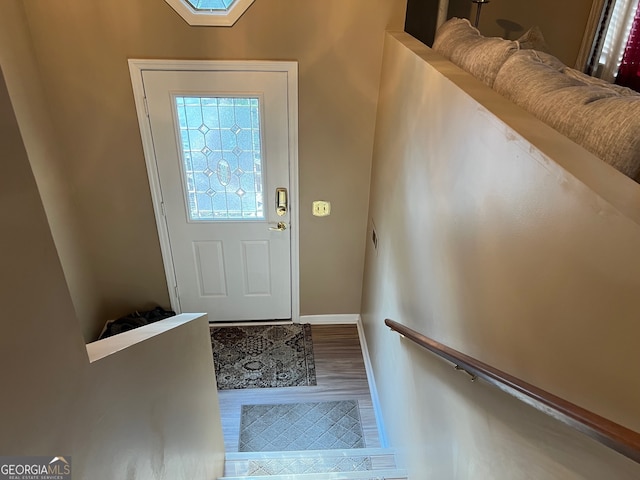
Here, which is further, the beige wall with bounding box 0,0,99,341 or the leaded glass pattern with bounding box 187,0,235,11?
the leaded glass pattern with bounding box 187,0,235,11

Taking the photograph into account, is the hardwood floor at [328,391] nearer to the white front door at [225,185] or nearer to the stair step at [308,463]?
the stair step at [308,463]

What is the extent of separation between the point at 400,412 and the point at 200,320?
122 centimetres

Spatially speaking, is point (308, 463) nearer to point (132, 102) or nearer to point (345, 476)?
point (345, 476)

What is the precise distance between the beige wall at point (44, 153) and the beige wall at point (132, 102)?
7cm

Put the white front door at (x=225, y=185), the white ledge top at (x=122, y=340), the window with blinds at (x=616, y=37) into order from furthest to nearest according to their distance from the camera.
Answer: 1. the white front door at (x=225, y=185)
2. the window with blinds at (x=616, y=37)
3. the white ledge top at (x=122, y=340)

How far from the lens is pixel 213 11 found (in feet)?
8.64

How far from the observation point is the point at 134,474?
1.36 m

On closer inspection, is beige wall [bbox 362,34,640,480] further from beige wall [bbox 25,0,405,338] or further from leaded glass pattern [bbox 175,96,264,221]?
leaded glass pattern [bbox 175,96,264,221]

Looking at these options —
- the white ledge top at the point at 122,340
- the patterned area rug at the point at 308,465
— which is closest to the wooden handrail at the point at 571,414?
the white ledge top at the point at 122,340

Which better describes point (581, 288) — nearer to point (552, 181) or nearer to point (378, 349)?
point (552, 181)

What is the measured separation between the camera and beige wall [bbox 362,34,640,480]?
835 mm

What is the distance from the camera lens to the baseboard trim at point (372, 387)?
2.97 m

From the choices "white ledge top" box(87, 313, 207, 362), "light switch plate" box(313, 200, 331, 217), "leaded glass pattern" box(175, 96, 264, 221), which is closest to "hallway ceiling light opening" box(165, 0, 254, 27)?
"leaded glass pattern" box(175, 96, 264, 221)

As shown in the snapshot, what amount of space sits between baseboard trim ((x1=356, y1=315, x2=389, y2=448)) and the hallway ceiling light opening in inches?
97.1
